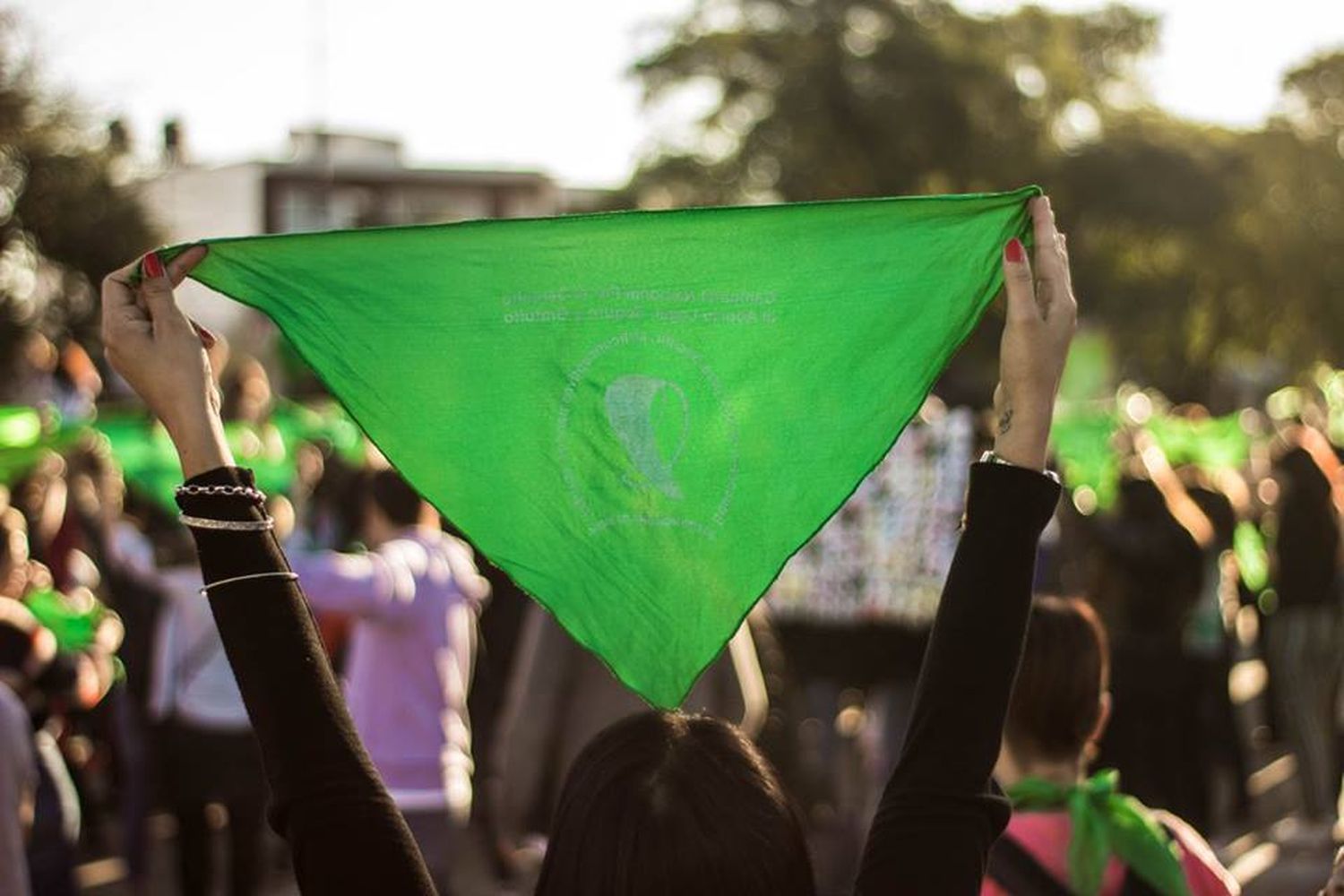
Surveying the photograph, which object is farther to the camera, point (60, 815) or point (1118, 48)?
point (1118, 48)

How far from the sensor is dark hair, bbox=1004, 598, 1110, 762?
10.6 ft

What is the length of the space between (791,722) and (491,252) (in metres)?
5.90

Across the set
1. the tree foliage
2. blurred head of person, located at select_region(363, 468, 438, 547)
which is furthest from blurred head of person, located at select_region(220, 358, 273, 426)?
the tree foliage

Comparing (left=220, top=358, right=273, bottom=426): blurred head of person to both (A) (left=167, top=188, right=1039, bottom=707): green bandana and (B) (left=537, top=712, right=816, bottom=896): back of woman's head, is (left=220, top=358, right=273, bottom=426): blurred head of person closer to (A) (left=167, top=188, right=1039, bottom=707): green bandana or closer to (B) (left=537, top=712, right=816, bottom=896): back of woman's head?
(A) (left=167, top=188, right=1039, bottom=707): green bandana

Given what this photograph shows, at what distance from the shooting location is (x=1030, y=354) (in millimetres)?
1921

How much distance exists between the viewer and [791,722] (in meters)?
7.96

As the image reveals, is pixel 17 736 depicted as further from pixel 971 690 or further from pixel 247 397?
pixel 247 397

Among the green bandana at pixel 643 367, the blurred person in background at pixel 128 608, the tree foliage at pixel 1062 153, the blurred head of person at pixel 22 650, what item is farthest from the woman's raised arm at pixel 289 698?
the tree foliage at pixel 1062 153

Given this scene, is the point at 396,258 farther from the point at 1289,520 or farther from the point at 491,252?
the point at 1289,520

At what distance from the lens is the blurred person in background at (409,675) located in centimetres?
505

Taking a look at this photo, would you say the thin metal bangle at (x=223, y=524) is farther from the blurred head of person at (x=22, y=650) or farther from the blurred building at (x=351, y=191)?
the blurred building at (x=351, y=191)

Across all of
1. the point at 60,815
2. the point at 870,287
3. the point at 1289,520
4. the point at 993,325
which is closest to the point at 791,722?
the point at 1289,520

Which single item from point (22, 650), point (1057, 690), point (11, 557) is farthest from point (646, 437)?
point (11, 557)

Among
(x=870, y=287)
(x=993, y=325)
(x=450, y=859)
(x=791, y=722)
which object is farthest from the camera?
(x=993, y=325)
